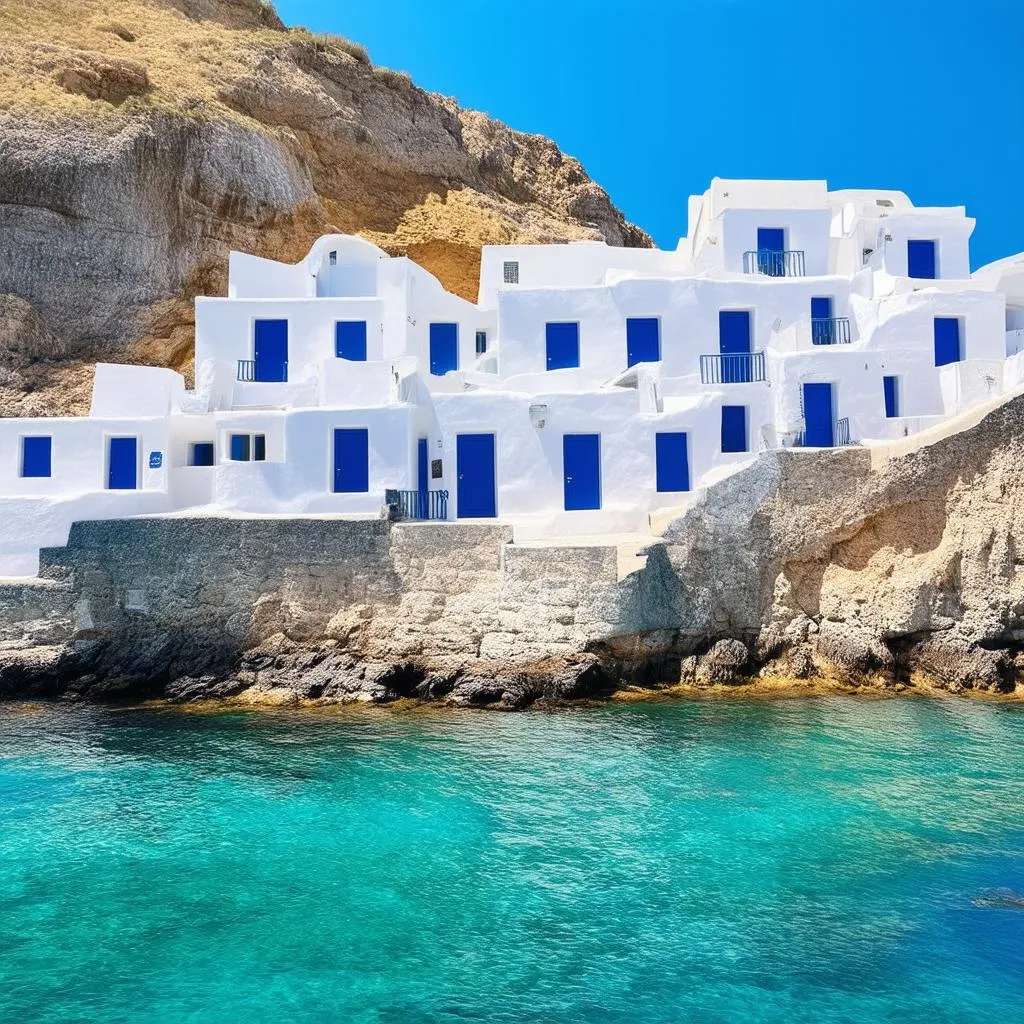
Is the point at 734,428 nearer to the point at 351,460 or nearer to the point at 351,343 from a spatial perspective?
the point at 351,460

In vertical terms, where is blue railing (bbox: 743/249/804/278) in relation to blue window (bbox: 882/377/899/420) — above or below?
above

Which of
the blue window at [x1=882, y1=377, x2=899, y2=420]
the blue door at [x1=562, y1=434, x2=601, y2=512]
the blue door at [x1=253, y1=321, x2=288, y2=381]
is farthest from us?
the blue door at [x1=253, y1=321, x2=288, y2=381]

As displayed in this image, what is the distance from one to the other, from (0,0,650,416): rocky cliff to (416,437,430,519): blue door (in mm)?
11087

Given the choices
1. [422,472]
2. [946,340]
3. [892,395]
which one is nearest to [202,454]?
[422,472]

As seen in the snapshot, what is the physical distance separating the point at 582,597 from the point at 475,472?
4920 mm

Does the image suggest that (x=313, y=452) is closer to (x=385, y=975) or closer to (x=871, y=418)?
(x=871, y=418)

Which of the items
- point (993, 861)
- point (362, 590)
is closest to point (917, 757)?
point (993, 861)

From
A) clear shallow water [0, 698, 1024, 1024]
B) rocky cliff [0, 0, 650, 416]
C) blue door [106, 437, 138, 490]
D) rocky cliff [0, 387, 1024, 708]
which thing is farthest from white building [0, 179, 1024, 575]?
clear shallow water [0, 698, 1024, 1024]

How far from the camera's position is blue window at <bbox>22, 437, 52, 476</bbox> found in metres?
22.0

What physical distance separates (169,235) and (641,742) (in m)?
22.5

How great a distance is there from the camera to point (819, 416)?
22.0 metres

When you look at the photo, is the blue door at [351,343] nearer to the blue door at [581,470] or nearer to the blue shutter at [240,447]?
the blue shutter at [240,447]

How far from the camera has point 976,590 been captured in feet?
60.7

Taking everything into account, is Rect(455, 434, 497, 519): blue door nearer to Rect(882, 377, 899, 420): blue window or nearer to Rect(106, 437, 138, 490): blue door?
Rect(106, 437, 138, 490): blue door
